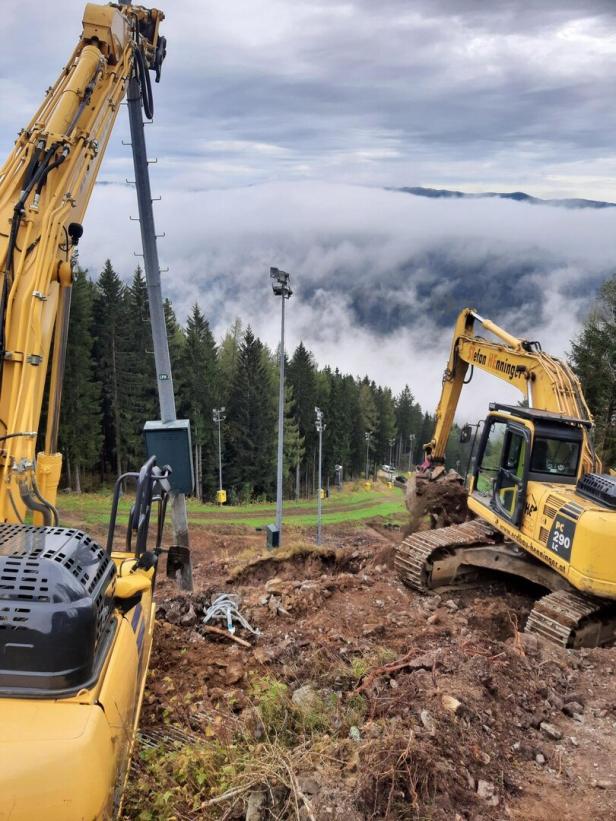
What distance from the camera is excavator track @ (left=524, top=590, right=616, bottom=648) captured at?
917 cm

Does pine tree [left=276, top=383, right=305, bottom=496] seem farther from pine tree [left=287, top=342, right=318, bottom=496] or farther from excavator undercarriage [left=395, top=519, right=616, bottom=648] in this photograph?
excavator undercarriage [left=395, top=519, right=616, bottom=648]

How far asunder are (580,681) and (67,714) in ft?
20.0

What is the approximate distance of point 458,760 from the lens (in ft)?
16.3

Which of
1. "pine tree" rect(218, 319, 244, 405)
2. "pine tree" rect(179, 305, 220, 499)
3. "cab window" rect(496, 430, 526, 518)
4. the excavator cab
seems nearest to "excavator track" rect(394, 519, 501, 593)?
the excavator cab

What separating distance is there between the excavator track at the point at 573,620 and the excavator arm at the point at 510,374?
2193mm

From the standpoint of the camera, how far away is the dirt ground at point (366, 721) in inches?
175

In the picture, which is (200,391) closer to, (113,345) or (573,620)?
(113,345)

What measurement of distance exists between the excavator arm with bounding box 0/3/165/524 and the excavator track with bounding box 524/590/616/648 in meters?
7.06

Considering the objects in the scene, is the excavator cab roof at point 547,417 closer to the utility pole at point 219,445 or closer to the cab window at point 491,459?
the cab window at point 491,459

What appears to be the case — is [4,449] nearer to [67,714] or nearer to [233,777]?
[67,714]

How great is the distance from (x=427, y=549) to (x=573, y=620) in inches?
122

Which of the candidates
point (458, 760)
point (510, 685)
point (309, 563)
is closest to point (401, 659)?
point (510, 685)

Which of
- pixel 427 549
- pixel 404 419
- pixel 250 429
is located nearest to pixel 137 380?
pixel 250 429

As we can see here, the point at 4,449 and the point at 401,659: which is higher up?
the point at 4,449
